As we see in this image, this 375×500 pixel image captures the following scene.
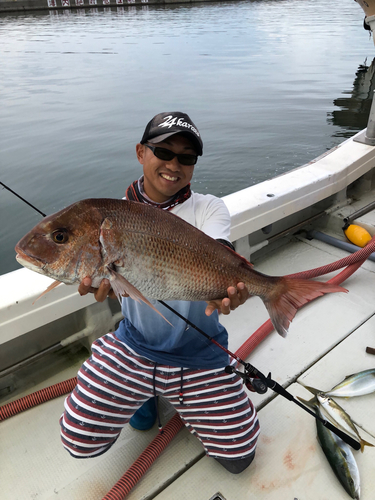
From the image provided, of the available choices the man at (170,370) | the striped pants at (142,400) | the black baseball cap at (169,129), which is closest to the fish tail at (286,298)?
the man at (170,370)

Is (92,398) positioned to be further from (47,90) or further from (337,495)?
(47,90)

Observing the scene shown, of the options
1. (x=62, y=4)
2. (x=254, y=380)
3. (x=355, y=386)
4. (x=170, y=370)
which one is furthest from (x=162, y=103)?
(x=62, y=4)

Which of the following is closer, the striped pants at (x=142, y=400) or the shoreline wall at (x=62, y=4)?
the striped pants at (x=142, y=400)

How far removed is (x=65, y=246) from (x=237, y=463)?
4.56 ft

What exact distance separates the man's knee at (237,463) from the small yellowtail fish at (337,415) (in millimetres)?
545

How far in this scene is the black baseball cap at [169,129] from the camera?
5.37ft

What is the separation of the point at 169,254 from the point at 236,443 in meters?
1.05

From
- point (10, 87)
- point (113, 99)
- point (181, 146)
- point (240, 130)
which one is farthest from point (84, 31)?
point (181, 146)

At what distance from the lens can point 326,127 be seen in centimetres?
1167

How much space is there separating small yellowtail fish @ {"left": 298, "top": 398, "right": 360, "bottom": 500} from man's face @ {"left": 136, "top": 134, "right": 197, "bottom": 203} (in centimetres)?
152

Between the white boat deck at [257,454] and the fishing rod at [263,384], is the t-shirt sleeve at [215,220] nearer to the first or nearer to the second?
the fishing rod at [263,384]

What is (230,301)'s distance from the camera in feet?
5.06

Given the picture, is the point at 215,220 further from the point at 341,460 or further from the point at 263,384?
the point at 341,460

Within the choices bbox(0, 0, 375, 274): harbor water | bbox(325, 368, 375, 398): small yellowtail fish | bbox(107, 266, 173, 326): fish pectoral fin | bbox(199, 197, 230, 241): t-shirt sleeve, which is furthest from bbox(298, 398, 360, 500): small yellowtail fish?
bbox(0, 0, 375, 274): harbor water
